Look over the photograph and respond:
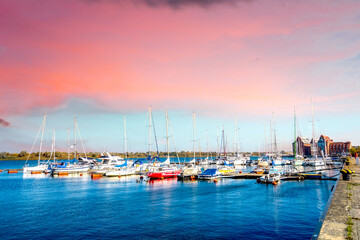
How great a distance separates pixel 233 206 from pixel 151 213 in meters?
11.7

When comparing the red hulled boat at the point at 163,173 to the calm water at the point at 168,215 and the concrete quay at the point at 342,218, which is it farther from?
the concrete quay at the point at 342,218

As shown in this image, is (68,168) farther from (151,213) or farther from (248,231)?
(248,231)

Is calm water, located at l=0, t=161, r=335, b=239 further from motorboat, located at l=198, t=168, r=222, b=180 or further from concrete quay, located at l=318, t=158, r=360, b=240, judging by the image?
motorboat, located at l=198, t=168, r=222, b=180

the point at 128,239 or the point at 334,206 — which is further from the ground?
the point at 334,206

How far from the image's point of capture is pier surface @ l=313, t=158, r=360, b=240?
44.5ft

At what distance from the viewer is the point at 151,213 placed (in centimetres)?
3281

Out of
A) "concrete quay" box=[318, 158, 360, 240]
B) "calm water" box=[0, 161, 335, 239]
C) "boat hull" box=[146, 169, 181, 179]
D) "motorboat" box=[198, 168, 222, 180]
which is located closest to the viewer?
"concrete quay" box=[318, 158, 360, 240]

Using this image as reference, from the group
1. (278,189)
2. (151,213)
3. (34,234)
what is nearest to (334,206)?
(151,213)

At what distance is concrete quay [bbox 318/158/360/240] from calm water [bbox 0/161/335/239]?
185 inches

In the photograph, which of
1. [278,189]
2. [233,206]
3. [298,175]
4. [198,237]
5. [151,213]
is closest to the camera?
[198,237]

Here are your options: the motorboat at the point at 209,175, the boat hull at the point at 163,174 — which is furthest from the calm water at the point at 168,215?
the boat hull at the point at 163,174

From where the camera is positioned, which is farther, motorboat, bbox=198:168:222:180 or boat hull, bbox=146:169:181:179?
boat hull, bbox=146:169:181:179

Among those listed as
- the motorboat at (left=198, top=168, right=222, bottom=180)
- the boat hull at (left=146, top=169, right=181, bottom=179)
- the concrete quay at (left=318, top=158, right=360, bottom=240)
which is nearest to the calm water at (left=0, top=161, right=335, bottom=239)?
the concrete quay at (left=318, top=158, right=360, bottom=240)

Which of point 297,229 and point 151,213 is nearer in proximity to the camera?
point 297,229
